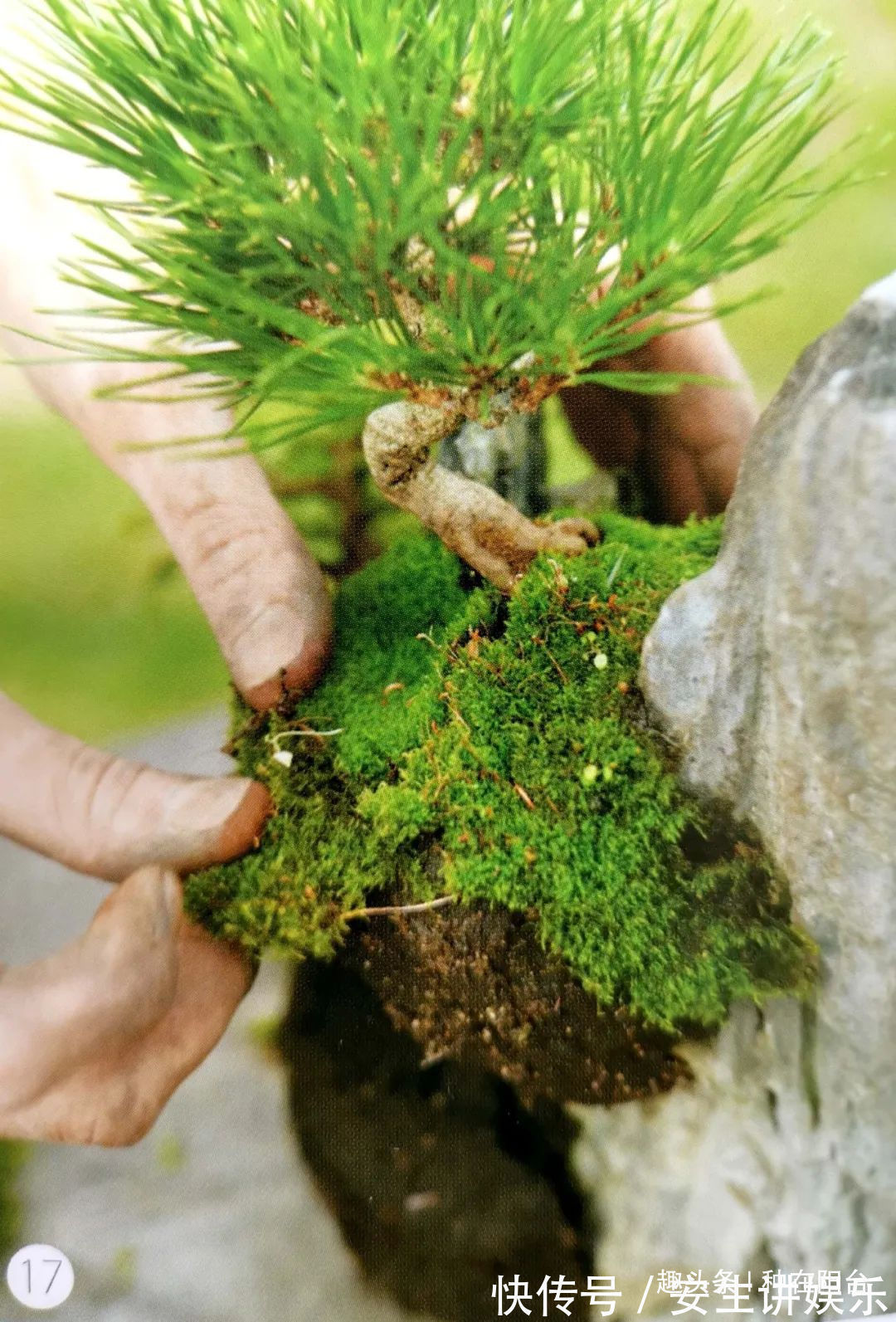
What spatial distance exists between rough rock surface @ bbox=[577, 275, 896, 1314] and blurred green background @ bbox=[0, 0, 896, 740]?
0.14m

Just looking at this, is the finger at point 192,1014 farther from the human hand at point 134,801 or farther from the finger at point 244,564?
the finger at point 244,564

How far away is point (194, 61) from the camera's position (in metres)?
0.41

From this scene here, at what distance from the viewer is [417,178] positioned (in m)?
0.37

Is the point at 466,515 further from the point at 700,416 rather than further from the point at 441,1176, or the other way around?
the point at 441,1176

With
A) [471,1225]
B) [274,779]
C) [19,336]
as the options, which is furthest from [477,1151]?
[19,336]

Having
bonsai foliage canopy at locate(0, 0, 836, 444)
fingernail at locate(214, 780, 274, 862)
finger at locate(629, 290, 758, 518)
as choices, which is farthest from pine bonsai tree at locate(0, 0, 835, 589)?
fingernail at locate(214, 780, 274, 862)

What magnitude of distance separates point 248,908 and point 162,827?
0.08 m

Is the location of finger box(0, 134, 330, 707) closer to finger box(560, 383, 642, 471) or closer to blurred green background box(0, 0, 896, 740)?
blurred green background box(0, 0, 896, 740)

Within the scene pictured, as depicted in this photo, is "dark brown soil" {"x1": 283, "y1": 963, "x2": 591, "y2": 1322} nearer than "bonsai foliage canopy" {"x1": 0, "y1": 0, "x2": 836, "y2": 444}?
No

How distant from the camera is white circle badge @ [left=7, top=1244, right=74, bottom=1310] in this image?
1.90ft

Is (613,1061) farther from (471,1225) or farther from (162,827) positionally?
(162,827)

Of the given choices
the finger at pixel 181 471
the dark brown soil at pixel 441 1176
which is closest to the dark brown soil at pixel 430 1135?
the dark brown soil at pixel 441 1176

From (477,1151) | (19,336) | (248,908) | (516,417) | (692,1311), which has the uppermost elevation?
(19,336)

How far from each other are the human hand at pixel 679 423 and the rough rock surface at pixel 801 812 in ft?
0.37
